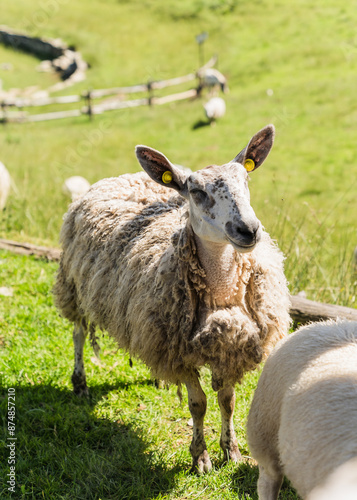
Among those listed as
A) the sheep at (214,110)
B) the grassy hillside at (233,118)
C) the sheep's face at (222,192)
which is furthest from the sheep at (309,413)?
the sheep at (214,110)

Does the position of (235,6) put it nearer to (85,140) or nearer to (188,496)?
(85,140)

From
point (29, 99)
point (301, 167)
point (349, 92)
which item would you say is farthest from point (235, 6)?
point (301, 167)

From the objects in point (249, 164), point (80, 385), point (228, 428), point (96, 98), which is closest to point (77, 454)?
point (80, 385)

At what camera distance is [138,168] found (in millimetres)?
11922

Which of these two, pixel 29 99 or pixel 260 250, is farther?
pixel 29 99

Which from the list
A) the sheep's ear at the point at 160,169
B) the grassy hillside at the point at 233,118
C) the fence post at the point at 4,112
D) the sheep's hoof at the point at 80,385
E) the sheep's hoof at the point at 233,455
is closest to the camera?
the sheep's ear at the point at 160,169

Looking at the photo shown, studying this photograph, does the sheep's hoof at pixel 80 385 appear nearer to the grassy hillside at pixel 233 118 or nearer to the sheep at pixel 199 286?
the sheep at pixel 199 286

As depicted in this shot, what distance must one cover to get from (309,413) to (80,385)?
2430 mm

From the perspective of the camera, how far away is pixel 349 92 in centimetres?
1537

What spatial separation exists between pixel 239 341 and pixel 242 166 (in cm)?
99

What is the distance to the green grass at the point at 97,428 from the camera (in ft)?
9.84

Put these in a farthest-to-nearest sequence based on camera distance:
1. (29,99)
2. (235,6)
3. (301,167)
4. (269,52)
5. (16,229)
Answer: (235,6), (29,99), (269,52), (301,167), (16,229)

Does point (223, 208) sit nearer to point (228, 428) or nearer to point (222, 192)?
point (222, 192)

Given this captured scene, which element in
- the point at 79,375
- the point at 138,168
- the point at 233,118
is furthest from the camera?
the point at 233,118
